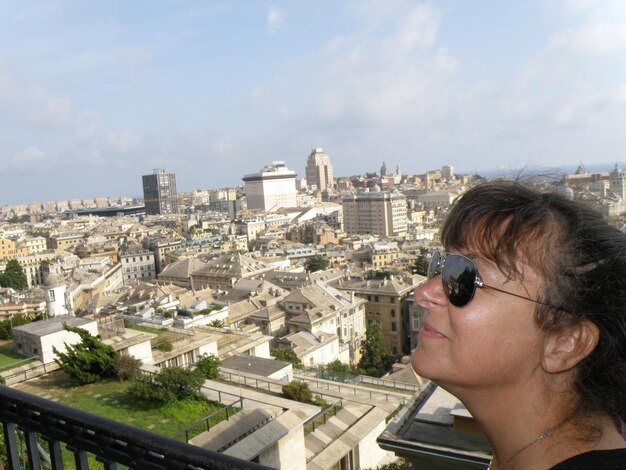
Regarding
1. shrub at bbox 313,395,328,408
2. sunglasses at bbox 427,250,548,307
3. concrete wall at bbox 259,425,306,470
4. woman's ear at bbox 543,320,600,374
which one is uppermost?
sunglasses at bbox 427,250,548,307

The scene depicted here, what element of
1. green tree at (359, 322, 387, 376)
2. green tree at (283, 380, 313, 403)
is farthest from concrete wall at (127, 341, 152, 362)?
green tree at (359, 322, 387, 376)

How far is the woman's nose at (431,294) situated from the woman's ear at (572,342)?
0.64ft

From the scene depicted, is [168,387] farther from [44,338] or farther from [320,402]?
[44,338]

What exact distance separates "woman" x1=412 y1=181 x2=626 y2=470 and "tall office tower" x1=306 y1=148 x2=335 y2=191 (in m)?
106

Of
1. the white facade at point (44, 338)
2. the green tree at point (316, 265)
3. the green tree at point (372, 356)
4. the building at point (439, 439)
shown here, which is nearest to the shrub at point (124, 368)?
the white facade at point (44, 338)

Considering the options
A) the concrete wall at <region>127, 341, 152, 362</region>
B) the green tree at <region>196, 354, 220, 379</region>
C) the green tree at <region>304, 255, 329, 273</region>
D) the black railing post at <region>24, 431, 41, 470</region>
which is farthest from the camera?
the green tree at <region>304, 255, 329, 273</region>

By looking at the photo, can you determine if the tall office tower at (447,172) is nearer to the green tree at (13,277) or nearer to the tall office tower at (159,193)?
the tall office tower at (159,193)

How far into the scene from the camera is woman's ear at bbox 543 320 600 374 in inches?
34.5

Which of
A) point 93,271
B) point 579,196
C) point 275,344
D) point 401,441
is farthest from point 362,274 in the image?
point 579,196

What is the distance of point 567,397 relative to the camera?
0.90 metres

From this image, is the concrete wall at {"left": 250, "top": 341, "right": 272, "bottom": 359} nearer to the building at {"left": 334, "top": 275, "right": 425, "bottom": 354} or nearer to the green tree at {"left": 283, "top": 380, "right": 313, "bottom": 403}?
the green tree at {"left": 283, "top": 380, "right": 313, "bottom": 403}

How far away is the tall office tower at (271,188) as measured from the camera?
Result: 259 ft

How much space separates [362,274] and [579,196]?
25.8 metres

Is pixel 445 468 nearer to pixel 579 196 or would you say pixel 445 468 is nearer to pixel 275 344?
pixel 579 196
